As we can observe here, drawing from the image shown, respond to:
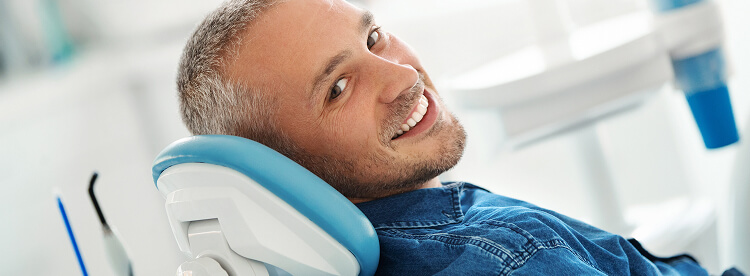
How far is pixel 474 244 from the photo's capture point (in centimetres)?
86

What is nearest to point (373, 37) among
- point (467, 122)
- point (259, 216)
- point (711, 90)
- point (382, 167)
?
point (382, 167)

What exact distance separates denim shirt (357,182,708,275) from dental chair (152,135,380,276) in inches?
2.7

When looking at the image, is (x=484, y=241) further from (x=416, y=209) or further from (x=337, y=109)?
(x=337, y=109)

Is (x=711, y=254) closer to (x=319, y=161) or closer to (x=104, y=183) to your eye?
(x=319, y=161)

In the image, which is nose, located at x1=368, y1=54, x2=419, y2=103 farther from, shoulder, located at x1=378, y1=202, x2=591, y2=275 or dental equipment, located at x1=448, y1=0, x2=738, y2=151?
dental equipment, located at x1=448, y1=0, x2=738, y2=151

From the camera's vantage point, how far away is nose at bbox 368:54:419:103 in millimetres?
1075

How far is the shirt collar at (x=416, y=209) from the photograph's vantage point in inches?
40.4

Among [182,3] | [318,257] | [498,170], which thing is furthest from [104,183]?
[318,257]

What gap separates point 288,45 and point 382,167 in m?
0.23

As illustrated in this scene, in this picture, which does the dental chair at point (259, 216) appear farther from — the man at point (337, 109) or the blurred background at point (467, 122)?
the blurred background at point (467, 122)

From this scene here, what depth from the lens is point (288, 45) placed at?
1062mm

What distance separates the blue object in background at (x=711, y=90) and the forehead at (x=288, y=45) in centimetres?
99

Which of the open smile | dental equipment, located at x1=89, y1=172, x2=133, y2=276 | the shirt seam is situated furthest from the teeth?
dental equipment, located at x1=89, y1=172, x2=133, y2=276

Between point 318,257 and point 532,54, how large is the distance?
1.15m
